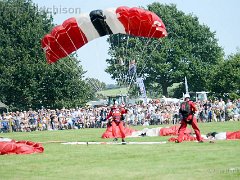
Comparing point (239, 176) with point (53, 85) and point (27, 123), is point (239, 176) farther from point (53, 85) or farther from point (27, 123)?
point (53, 85)

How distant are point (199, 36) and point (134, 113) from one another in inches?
1299

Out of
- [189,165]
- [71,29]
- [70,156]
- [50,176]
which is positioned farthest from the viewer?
[71,29]

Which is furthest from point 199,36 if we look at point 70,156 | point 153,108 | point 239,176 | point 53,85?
A: point 239,176

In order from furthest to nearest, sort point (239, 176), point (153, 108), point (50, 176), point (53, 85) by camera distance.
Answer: point (53, 85) → point (153, 108) → point (50, 176) → point (239, 176)

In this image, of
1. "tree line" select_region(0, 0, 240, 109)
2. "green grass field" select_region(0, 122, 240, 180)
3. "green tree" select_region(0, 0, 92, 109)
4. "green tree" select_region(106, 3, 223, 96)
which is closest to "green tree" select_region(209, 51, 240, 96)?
"tree line" select_region(0, 0, 240, 109)

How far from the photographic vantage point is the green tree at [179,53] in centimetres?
6850

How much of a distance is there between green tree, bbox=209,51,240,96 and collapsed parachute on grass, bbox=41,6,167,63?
40.2 metres

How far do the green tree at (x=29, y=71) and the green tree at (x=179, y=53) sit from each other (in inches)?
548

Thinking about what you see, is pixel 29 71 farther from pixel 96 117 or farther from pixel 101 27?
pixel 101 27

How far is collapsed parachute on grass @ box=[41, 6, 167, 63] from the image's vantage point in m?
21.4

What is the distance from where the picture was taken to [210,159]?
508 inches

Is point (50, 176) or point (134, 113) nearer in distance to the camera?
point (50, 176)

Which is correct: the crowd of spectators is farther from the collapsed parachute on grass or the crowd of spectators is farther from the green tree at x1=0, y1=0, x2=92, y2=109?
the collapsed parachute on grass

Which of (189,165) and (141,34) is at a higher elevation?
(141,34)
